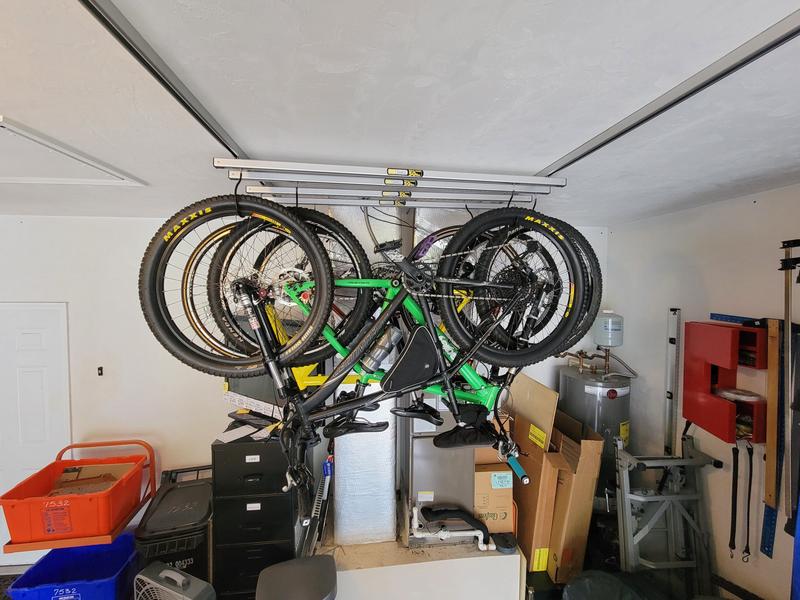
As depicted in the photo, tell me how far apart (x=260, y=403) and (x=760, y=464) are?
2.63m

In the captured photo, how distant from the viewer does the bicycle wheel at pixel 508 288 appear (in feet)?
4.28

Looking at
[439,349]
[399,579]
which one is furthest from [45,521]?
[439,349]

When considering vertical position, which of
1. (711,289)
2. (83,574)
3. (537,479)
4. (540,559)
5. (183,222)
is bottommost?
(83,574)

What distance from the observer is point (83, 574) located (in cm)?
203

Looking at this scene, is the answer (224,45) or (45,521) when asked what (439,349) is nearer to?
(224,45)

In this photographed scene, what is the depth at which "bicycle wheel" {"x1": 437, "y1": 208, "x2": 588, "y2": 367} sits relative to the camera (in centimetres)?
130

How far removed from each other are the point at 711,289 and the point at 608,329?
2.22ft

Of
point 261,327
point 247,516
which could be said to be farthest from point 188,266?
point 247,516

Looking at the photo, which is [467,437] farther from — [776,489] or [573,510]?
[776,489]

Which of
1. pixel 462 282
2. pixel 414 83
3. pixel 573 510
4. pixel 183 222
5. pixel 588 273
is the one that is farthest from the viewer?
pixel 573 510

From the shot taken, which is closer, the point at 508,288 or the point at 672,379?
the point at 508,288

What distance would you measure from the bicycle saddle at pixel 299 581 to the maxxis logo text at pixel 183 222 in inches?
54.4

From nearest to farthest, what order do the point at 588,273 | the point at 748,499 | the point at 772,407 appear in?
the point at 588,273 < the point at 772,407 < the point at 748,499

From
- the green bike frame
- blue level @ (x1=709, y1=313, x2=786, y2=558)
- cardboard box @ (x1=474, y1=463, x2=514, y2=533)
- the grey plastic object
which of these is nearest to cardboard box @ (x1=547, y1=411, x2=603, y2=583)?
cardboard box @ (x1=474, y1=463, x2=514, y2=533)
